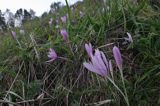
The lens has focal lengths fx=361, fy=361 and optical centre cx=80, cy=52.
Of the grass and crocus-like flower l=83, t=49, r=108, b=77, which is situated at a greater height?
crocus-like flower l=83, t=49, r=108, b=77

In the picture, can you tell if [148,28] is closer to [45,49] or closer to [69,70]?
[69,70]

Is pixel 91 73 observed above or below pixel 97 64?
below

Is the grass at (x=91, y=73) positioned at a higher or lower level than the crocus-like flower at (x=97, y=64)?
lower

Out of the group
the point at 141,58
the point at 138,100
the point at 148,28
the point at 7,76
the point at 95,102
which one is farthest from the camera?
the point at 7,76

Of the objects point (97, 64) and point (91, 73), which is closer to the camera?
point (97, 64)

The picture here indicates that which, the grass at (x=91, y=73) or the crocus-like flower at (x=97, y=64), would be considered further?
the grass at (x=91, y=73)

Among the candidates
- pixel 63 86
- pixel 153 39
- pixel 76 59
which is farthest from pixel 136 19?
pixel 63 86

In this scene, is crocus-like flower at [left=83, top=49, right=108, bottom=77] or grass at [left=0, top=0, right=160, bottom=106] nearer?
crocus-like flower at [left=83, top=49, right=108, bottom=77]

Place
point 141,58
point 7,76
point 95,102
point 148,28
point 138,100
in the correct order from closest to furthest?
point 138,100 → point 95,102 → point 141,58 → point 148,28 → point 7,76
